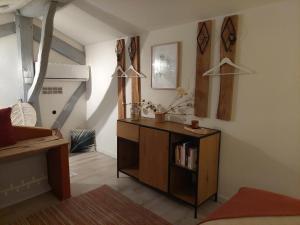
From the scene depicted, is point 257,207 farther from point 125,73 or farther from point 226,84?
point 125,73

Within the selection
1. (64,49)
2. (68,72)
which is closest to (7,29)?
(64,49)

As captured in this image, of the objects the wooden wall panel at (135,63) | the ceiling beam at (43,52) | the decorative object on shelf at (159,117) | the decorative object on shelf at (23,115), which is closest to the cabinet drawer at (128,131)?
the decorative object on shelf at (159,117)

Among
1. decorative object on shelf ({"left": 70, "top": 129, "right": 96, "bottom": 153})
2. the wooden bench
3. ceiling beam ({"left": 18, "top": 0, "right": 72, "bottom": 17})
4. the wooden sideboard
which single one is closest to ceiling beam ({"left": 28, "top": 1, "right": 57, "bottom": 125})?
ceiling beam ({"left": 18, "top": 0, "right": 72, "bottom": 17})

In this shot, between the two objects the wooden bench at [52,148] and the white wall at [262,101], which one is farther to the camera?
the wooden bench at [52,148]

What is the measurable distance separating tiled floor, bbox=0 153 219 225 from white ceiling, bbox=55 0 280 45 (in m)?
2.17

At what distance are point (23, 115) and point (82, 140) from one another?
116 cm

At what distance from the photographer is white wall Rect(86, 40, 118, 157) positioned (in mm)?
3893

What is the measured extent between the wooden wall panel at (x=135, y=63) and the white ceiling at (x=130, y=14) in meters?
0.16

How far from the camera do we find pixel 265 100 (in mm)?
2170

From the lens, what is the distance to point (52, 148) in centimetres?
256

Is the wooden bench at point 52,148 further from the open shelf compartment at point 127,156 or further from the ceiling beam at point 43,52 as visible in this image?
the ceiling beam at point 43,52

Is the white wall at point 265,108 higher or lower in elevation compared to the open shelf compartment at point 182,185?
higher

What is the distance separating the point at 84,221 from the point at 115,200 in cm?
46

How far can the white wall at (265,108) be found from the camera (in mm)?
1999
